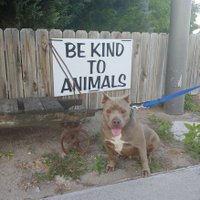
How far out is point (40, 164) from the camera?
11.8 feet

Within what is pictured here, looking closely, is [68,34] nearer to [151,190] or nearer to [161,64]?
[161,64]

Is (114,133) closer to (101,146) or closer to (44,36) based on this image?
(101,146)

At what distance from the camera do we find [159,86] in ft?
20.7

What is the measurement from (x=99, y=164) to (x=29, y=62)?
220 centimetres

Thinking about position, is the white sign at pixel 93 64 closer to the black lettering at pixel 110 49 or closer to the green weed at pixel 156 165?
the black lettering at pixel 110 49

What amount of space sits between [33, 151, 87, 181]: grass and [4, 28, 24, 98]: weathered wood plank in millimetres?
1474

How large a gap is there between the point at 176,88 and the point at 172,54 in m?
0.71

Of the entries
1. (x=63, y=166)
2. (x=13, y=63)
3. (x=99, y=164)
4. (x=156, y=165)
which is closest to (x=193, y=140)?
(x=156, y=165)

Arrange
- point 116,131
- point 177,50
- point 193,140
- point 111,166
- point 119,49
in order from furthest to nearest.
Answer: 1. point 177,50
2. point 119,49
3. point 193,140
4. point 111,166
5. point 116,131

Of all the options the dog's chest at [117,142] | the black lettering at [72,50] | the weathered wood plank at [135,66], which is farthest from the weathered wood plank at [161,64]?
the dog's chest at [117,142]

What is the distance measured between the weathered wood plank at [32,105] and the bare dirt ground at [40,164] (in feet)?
0.99

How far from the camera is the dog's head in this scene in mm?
2977

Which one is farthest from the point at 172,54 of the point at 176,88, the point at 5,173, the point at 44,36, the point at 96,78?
the point at 5,173

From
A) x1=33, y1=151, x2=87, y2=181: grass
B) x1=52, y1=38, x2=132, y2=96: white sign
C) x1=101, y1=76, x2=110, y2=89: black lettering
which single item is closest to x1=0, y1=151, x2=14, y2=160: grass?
x1=33, y1=151, x2=87, y2=181: grass
